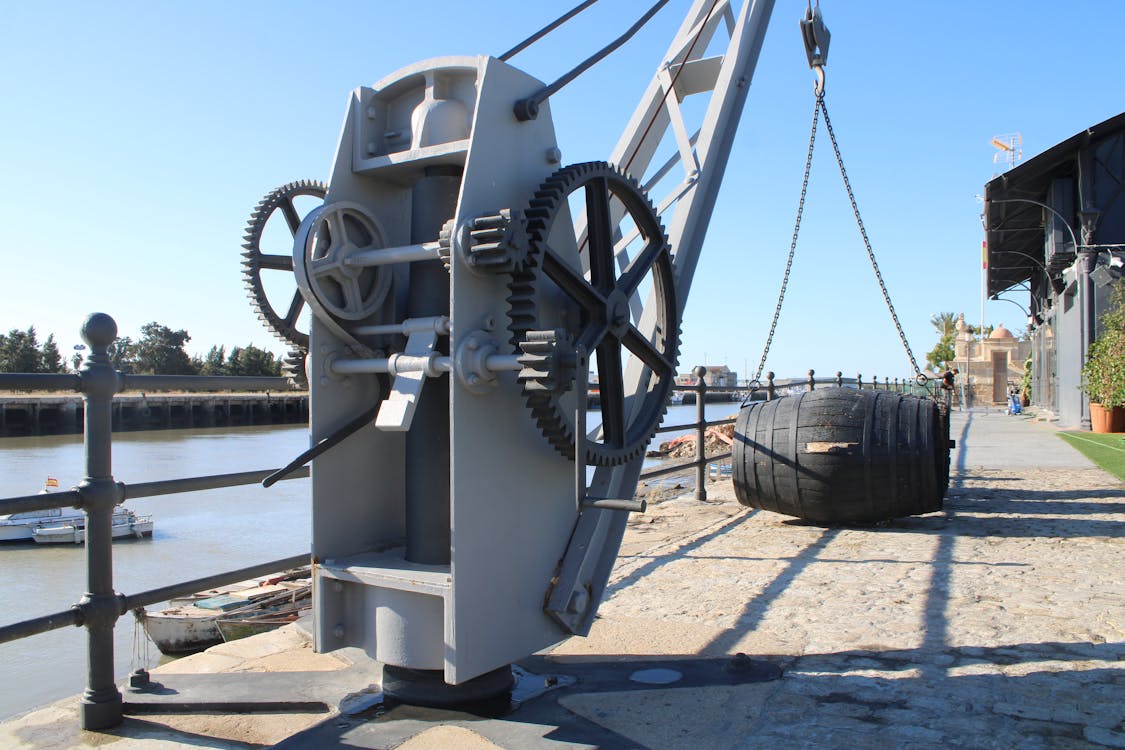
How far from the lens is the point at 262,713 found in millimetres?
2779

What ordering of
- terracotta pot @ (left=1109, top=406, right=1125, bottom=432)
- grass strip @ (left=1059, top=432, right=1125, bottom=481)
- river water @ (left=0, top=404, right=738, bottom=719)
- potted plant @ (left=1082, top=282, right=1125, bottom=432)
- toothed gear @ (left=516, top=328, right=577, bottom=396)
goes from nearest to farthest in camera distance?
toothed gear @ (left=516, top=328, right=577, bottom=396), river water @ (left=0, top=404, right=738, bottom=719), grass strip @ (left=1059, top=432, right=1125, bottom=481), potted plant @ (left=1082, top=282, right=1125, bottom=432), terracotta pot @ (left=1109, top=406, right=1125, bottom=432)

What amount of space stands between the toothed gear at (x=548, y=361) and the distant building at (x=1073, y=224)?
732 inches

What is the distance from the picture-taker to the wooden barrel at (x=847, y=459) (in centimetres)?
601

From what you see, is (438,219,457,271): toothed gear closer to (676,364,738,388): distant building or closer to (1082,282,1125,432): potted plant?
(676,364,738,388): distant building

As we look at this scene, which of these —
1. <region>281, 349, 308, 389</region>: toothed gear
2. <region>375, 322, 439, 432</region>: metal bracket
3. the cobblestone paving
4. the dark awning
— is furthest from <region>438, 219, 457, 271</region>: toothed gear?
the dark awning

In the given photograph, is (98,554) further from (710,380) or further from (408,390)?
(710,380)

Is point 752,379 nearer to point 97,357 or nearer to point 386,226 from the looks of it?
point 386,226

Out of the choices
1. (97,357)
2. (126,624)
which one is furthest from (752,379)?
(126,624)

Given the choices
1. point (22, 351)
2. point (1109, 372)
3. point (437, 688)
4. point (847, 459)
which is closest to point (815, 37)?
point (847, 459)

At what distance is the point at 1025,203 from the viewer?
2298cm

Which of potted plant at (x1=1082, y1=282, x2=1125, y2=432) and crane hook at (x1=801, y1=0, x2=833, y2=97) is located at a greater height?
crane hook at (x1=801, y1=0, x2=833, y2=97)

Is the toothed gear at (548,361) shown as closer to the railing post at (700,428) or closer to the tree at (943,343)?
the railing post at (700,428)

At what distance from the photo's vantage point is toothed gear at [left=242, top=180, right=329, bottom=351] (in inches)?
116

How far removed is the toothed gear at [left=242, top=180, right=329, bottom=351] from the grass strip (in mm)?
Answer: 8957
